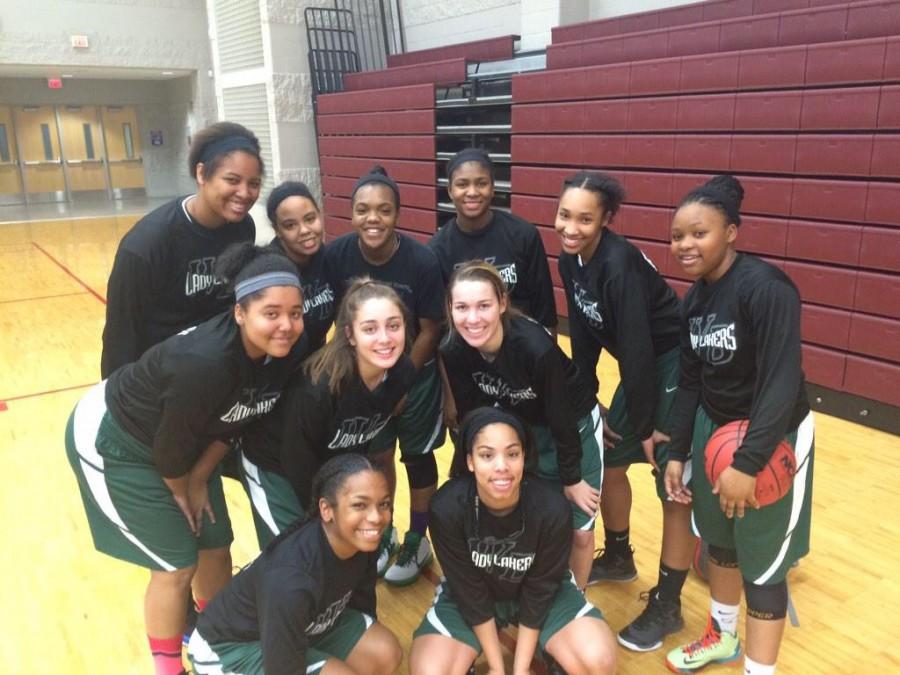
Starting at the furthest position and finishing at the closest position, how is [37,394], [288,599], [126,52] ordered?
1. [126,52]
2. [37,394]
3. [288,599]

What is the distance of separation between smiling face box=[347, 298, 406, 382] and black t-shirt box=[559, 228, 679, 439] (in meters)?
0.64

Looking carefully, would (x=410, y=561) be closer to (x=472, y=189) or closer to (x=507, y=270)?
(x=507, y=270)

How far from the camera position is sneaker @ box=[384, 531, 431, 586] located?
2584 mm

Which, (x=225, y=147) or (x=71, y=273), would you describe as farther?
(x=71, y=273)

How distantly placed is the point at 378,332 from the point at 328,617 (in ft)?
2.56

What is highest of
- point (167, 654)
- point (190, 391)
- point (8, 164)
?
point (8, 164)

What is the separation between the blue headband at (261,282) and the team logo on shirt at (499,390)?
69 centimetres

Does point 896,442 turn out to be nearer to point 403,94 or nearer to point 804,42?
point 804,42

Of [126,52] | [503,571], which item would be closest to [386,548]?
[503,571]

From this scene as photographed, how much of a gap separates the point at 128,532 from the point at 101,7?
1520 cm

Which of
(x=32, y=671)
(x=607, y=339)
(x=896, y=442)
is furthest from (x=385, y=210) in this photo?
(x=896, y=442)

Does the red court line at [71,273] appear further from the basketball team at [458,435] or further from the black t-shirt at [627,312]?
the black t-shirt at [627,312]

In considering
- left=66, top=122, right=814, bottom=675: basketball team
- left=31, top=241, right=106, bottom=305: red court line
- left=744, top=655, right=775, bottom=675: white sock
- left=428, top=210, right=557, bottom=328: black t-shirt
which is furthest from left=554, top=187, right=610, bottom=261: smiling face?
left=31, top=241, right=106, bottom=305: red court line

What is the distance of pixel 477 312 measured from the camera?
202cm
